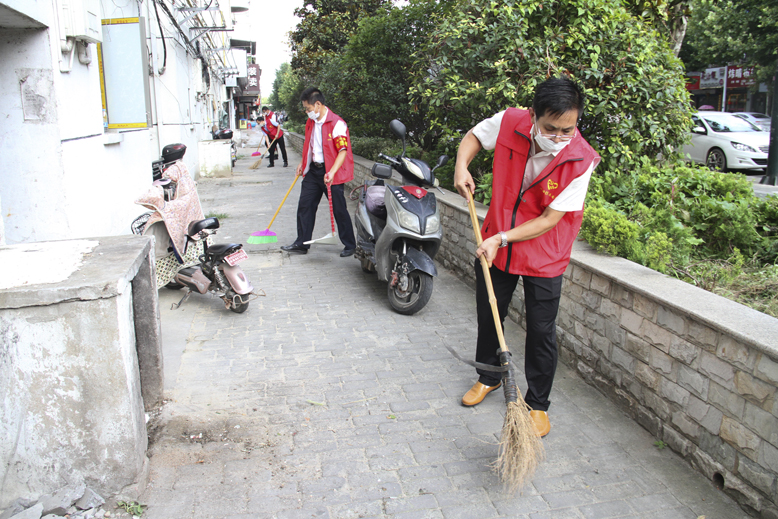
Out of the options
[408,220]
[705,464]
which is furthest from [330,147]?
[705,464]

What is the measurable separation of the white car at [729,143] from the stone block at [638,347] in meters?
12.1

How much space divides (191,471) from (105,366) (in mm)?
729

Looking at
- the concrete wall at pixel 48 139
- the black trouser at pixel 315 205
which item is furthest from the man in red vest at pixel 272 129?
the concrete wall at pixel 48 139

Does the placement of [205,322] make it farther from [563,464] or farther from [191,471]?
[563,464]

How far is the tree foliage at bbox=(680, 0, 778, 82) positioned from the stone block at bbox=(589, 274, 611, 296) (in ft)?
66.2

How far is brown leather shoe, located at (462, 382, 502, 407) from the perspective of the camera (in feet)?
11.6

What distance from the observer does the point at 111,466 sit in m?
2.59

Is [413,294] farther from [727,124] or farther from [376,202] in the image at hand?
[727,124]

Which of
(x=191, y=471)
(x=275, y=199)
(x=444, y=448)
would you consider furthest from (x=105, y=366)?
(x=275, y=199)

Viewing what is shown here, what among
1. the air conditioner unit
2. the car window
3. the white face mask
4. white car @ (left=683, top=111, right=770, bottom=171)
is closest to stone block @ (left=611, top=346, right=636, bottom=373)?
the white face mask

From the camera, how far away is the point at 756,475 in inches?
101

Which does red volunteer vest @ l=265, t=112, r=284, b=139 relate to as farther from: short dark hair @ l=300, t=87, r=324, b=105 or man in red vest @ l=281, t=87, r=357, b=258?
short dark hair @ l=300, t=87, r=324, b=105

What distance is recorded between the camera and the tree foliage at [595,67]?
5.81 metres

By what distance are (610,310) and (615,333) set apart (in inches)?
5.7
